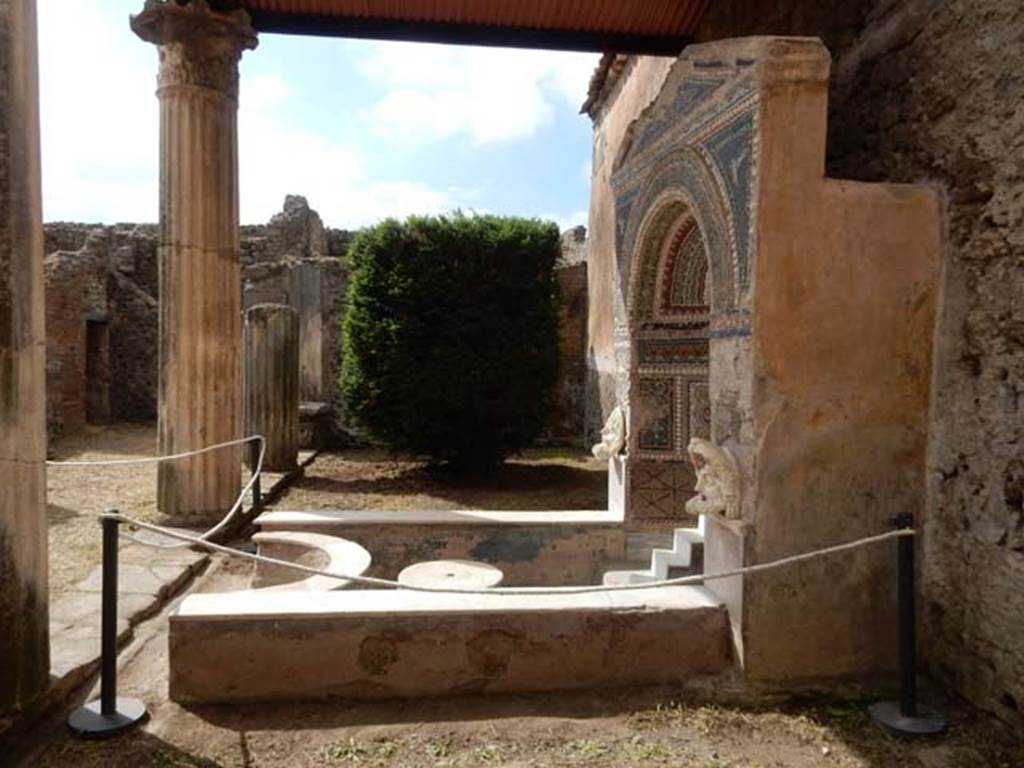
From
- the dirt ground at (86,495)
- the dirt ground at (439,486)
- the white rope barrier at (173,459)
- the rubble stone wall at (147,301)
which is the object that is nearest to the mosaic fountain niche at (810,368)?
the white rope barrier at (173,459)

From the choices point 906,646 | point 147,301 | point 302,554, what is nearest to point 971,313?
point 906,646

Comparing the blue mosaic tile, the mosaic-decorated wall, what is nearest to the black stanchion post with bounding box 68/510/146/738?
the mosaic-decorated wall

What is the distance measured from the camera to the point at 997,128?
306cm

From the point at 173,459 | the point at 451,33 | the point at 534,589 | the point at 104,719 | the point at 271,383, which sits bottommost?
the point at 104,719

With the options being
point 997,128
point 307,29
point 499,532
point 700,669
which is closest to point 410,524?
point 499,532

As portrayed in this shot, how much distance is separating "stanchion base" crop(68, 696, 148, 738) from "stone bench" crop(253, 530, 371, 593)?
1159mm

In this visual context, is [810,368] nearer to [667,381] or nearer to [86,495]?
[667,381]

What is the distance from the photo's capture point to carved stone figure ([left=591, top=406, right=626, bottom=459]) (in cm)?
559

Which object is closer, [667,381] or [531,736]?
[531,736]

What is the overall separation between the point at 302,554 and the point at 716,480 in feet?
8.57

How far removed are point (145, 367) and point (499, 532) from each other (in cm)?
1262

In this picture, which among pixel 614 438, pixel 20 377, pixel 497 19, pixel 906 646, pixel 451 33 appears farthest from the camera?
pixel 451 33

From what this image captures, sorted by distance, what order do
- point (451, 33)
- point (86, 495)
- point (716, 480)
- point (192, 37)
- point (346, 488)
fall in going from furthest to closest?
1. point (346, 488)
2. point (86, 495)
3. point (451, 33)
4. point (192, 37)
5. point (716, 480)

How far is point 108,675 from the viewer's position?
3.09m
